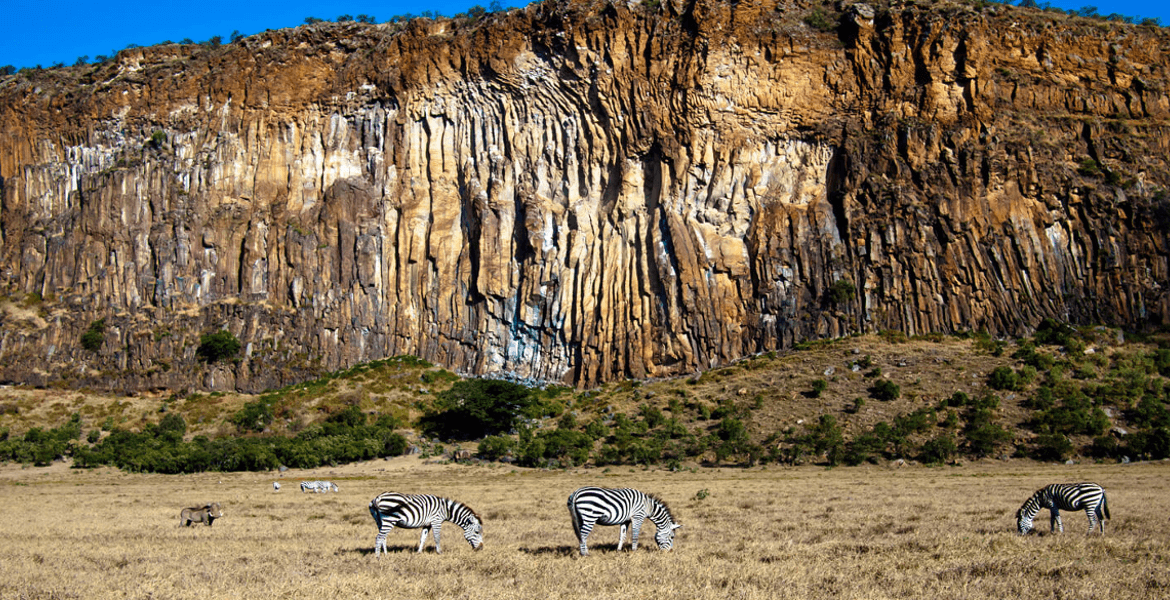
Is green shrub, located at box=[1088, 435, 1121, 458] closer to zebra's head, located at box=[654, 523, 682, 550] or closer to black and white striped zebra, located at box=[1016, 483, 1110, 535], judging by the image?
black and white striped zebra, located at box=[1016, 483, 1110, 535]

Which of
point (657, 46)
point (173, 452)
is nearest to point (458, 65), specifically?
point (657, 46)

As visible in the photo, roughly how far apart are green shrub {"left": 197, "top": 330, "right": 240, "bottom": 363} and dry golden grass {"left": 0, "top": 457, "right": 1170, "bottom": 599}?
26.4 meters

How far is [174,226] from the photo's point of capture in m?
58.1

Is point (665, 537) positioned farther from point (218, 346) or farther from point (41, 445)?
point (218, 346)

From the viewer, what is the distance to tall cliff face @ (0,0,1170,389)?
50.4 meters

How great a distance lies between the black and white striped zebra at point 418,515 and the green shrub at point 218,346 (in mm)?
41880

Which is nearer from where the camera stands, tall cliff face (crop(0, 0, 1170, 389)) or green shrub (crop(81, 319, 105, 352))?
tall cliff face (crop(0, 0, 1170, 389))

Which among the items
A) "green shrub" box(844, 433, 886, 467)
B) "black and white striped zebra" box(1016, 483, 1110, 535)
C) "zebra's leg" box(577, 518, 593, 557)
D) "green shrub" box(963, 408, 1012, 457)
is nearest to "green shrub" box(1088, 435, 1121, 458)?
"green shrub" box(963, 408, 1012, 457)

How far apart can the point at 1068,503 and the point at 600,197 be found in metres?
42.4

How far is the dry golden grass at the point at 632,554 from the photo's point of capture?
11836 mm

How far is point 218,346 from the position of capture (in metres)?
53.4

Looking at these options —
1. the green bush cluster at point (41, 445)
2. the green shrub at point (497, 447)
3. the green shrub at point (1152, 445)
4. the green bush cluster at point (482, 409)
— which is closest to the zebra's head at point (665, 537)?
the green shrub at point (497, 447)

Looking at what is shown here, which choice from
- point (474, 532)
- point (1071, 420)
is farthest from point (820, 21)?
point (474, 532)

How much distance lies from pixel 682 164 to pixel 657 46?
24.2 feet
